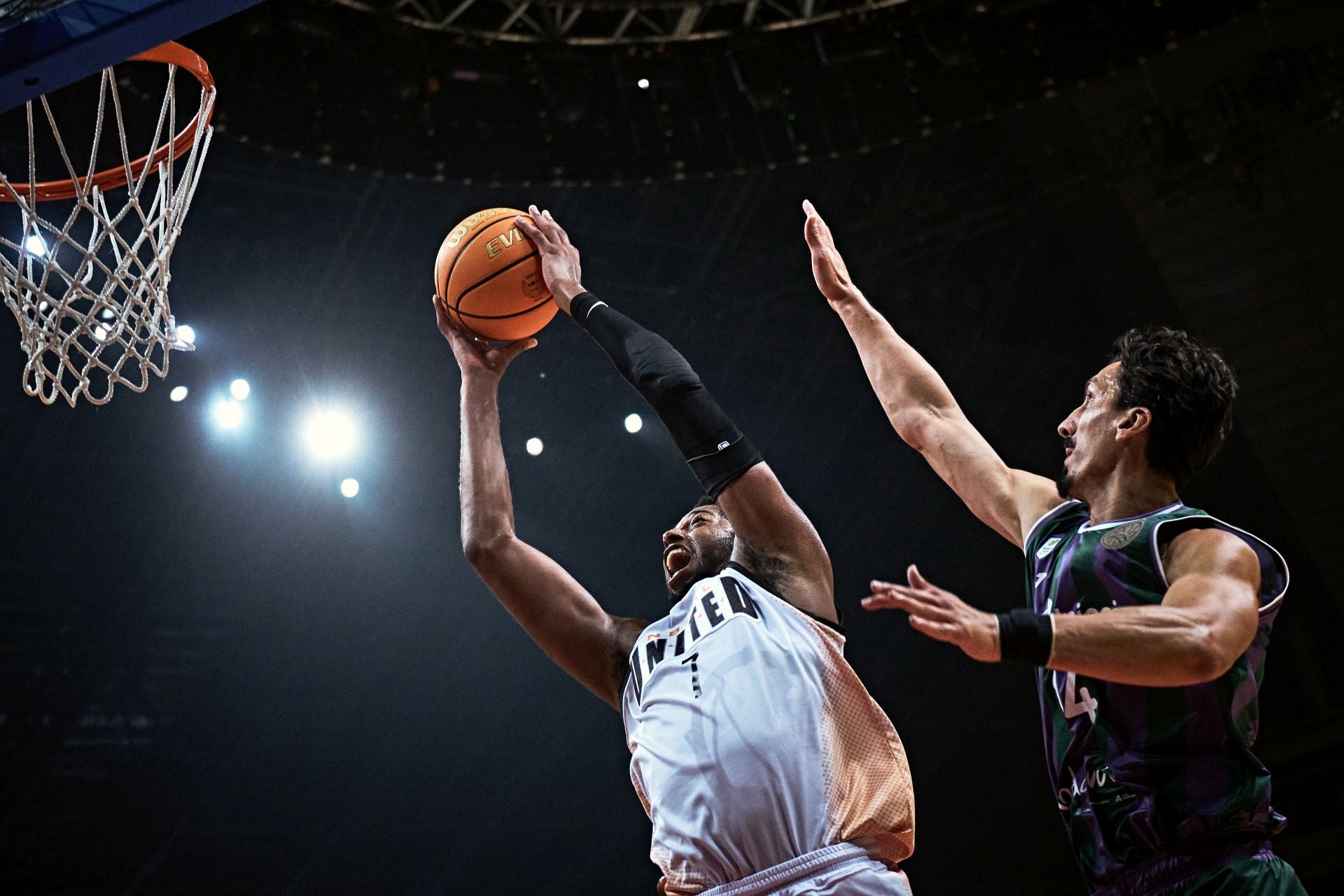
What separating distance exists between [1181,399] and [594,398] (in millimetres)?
6683

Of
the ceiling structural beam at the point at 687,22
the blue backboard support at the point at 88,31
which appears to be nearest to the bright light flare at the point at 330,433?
the ceiling structural beam at the point at 687,22

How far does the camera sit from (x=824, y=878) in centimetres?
239

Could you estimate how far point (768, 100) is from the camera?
22.5 feet

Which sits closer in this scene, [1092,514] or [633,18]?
[1092,514]

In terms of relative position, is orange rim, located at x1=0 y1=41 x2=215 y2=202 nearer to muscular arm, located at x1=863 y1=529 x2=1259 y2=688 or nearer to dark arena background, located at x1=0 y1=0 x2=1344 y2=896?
dark arena background, located at x1=0 y1=0 x2=1344 y2=896

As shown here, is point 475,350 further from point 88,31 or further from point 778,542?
point 88,31

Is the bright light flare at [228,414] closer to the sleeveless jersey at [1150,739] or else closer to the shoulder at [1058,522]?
the shoulder at [1058,522]

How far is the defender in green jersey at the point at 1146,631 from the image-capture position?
6.16 ft

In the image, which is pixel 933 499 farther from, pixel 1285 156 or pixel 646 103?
pixel 646 103

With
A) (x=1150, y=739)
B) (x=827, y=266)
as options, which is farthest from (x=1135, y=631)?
(x=827, y=266)

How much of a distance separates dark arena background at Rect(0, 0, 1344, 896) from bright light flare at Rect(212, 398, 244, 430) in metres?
0.09

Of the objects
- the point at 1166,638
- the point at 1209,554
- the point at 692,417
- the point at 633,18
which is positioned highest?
the point at 633,18

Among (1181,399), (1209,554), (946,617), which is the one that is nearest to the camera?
(946,617)

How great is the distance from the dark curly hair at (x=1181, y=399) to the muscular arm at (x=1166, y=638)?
1.68 ft
